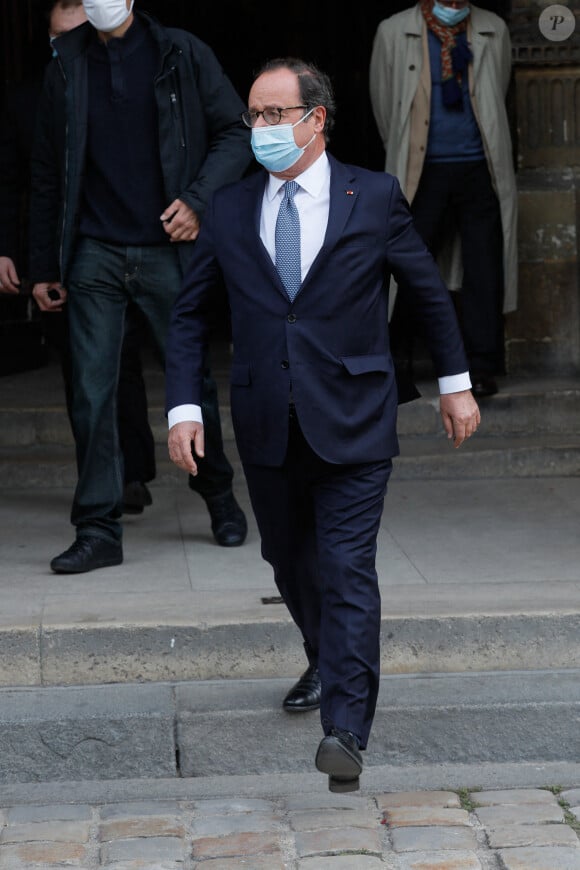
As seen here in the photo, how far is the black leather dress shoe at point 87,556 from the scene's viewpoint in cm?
564

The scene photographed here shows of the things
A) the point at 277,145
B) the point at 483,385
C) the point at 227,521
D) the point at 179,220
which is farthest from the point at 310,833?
the point at 483,385

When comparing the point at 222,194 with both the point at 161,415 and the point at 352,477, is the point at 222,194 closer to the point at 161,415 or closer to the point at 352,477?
the point at 352,477

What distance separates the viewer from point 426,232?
7.90m

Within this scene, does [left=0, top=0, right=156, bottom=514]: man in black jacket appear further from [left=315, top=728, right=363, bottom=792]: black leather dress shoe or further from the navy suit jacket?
[left=315, top=728, right=363, bottom=792]: black leather dress shoe

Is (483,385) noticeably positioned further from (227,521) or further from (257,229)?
(257,229)

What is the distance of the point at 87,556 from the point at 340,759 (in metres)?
1.87

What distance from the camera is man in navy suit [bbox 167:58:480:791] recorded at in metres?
4.22

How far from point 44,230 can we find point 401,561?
170 centimetres

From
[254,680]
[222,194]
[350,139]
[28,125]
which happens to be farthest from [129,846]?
[350,139]

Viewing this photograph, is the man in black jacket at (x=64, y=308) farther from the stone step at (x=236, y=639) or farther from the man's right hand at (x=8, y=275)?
the stone step at (x=236, y=639)

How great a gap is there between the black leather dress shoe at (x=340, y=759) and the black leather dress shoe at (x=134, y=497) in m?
2.75

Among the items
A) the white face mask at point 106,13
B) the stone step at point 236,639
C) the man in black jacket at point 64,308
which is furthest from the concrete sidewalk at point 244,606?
the white face mask at point 106,13

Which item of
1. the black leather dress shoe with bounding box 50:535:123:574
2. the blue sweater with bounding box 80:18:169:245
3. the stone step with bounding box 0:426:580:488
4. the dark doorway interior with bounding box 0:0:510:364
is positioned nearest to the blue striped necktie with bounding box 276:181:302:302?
the blue sweater with bounding box 80:18:169:245

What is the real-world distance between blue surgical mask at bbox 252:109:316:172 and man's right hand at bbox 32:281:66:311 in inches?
71.3
